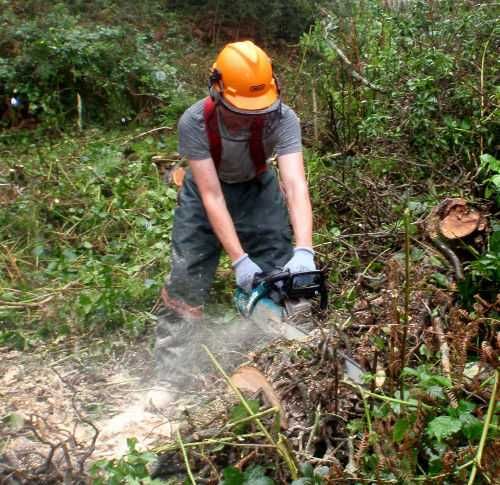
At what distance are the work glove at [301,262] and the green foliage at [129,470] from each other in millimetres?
1058

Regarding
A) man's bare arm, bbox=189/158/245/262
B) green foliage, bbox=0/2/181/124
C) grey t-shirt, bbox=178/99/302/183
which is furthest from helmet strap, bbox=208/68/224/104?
green foliage, bbox=0/2/181/124

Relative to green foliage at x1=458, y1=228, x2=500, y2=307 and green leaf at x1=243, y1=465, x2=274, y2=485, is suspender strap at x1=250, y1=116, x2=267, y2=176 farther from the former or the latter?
green leaf at x1=243, y1=465, x2=274, y2=485

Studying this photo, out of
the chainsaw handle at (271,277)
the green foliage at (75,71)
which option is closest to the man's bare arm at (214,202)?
the chainsaw handle at (271,277)

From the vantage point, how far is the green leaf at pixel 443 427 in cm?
205

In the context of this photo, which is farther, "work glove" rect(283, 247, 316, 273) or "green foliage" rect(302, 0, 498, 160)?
"green foliage" rect(302, 0, 498, 160)

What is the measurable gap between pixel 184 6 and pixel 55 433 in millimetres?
7356

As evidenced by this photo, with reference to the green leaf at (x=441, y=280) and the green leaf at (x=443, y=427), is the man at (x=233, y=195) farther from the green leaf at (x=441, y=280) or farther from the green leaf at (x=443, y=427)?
the green leaf at (x=443, y=427)

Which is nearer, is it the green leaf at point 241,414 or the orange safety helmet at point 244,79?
the green leaf at point 241,414

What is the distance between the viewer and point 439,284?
10.9ft

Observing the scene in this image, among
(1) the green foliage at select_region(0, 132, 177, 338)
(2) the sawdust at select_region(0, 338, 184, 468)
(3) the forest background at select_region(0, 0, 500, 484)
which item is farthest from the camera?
(1) the green foliage at select_region(0, 132, 177, 338)

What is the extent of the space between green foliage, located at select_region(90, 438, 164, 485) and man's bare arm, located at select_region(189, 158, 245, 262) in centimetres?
113

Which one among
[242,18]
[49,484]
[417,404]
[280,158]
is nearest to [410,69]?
[280,158]

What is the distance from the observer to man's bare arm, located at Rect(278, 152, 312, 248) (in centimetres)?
322

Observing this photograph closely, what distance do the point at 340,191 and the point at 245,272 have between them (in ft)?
6.01
